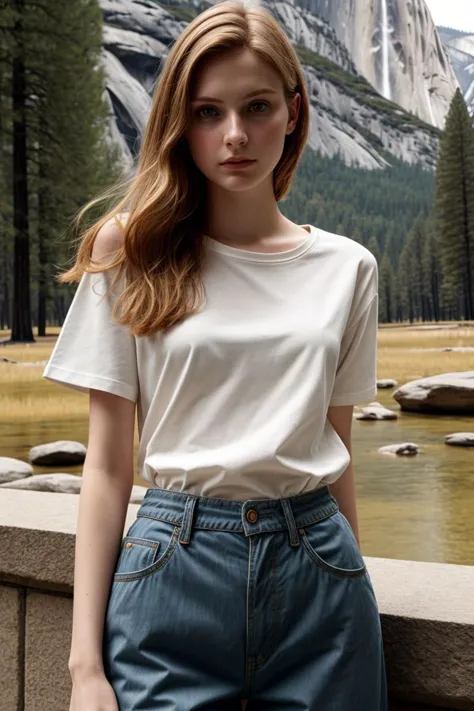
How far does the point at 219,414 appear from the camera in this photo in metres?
0.88

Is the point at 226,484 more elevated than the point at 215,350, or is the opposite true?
the point at 215,350

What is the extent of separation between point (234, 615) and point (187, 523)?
0.10 m

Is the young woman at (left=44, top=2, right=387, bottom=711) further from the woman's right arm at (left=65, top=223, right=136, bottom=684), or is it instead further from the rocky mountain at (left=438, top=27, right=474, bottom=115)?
the rocky mountain at (left=438, top=27, right=474, bottom=115)

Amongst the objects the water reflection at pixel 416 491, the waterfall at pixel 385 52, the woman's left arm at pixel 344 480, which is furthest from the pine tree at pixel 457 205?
the woman's left arm at pixel 344 480

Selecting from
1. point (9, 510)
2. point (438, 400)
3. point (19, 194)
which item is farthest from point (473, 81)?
point (9, 510)

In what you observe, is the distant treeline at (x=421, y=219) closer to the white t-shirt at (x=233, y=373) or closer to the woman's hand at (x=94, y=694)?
the white t-shirt at (x=233, y=373)

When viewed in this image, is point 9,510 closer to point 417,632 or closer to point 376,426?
point 417,632

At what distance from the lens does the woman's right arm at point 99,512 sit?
0.85m

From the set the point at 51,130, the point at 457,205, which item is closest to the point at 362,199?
the point at 457,205

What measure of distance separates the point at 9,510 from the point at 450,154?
3.05 meters

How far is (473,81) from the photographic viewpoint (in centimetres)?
386

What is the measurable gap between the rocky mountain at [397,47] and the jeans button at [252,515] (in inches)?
134

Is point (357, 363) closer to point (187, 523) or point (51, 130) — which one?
point (187, 523)

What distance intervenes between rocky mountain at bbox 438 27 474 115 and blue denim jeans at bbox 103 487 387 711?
3.36 metres
